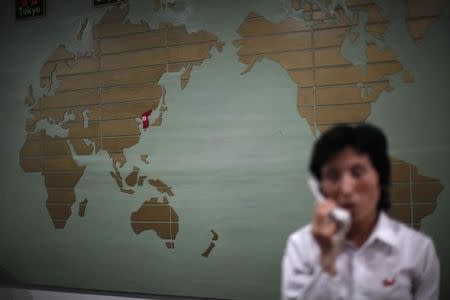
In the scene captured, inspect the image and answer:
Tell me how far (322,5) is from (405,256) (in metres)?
1.49

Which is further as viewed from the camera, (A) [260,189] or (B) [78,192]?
(B) [78,192]

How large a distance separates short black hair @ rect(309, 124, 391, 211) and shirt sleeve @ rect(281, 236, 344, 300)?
0.29 metres

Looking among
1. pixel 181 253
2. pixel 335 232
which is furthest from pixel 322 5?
pixel 181 253

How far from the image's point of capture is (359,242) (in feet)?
4.08

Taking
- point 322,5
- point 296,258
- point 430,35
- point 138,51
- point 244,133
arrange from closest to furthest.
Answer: point 296,258 → point 430,35 → point 322,5 → point 244,133 → point 138,51

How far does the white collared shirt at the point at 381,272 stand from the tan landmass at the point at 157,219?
1287mm

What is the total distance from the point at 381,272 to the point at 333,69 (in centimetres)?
125

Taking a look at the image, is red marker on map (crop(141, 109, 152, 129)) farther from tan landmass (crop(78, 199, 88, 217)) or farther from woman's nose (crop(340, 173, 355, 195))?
woman's nose (crop(340, 173, 355, 195))

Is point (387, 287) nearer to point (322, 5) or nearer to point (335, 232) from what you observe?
point (335, 232)

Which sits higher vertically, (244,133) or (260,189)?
(244,133)

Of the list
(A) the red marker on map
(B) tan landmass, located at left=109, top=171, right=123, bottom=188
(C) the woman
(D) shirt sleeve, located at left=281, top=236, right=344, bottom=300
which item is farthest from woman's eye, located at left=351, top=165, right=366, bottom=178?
(B) tan landmass, located at left=109, top=171, right=123, bottom=188

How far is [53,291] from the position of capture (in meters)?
2.67

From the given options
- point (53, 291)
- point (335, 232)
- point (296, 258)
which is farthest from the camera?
point (53, 291)

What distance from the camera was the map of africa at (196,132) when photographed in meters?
2.06
